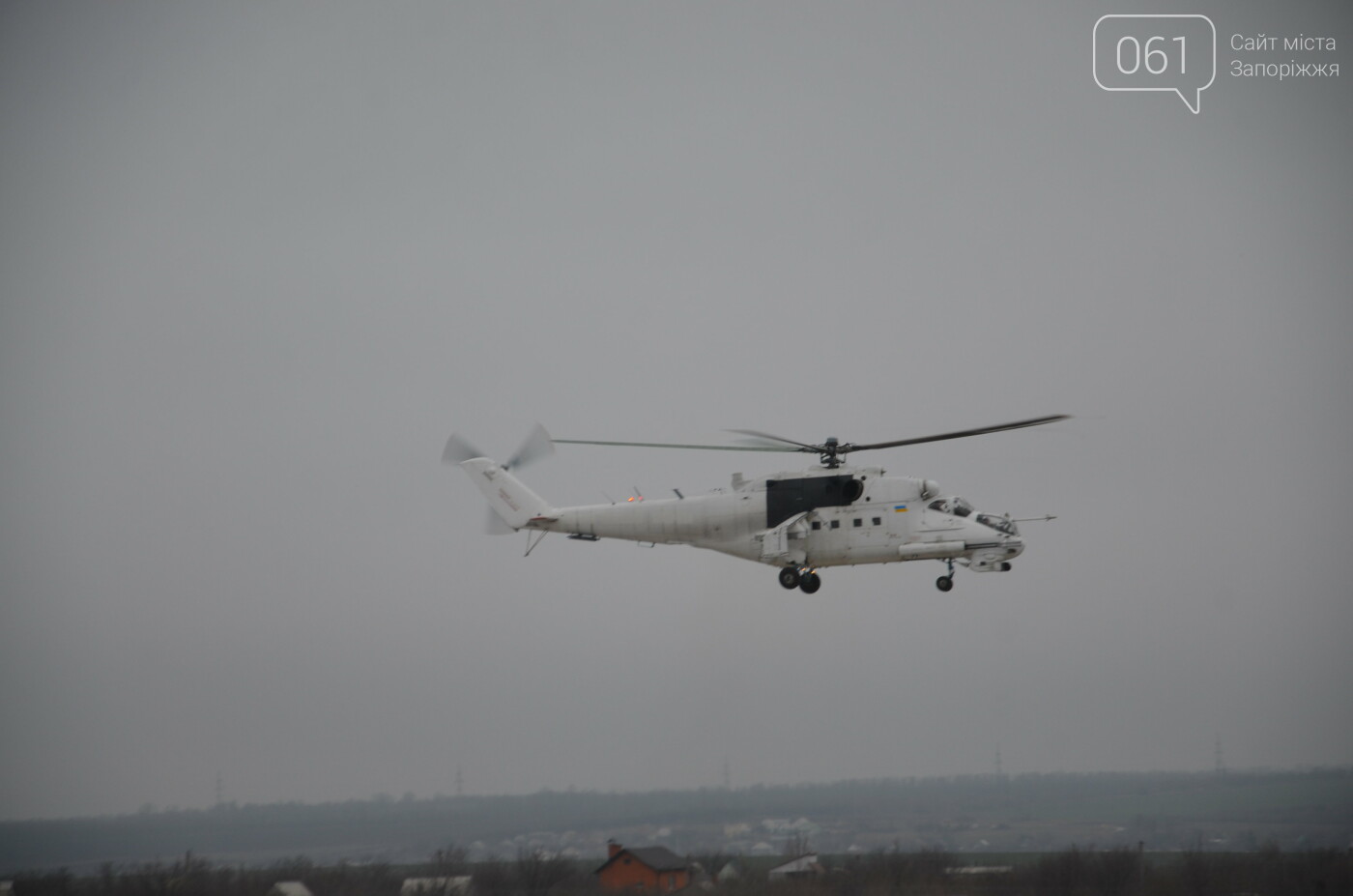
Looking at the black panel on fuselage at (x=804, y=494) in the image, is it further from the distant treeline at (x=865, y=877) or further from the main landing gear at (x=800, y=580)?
the distant treeline at (x=865, y=877)

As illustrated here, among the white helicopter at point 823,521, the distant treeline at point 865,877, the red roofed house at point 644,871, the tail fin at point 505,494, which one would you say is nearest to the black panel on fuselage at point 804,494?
the white helicopter at point 823,521

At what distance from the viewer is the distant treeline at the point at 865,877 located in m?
36.7

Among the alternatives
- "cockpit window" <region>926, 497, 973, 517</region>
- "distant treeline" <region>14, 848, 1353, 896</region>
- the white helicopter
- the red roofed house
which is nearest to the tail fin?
the white helicopter

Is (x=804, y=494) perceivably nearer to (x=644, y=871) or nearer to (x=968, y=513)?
(x=968, y=513)

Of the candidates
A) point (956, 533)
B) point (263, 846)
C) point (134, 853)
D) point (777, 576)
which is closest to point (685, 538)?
point (777, 576)

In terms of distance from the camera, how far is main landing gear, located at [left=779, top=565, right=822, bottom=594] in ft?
103

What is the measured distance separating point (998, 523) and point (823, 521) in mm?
3950

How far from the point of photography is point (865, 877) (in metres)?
38.7

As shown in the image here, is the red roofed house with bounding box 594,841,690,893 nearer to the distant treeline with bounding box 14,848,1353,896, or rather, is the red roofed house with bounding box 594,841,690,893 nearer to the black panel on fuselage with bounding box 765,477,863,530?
the distant treeline with bounding box 14,848,1353,896

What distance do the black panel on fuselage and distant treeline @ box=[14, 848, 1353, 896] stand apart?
11.3 metres

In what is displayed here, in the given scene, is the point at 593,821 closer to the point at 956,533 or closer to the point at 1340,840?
the point at 956,533

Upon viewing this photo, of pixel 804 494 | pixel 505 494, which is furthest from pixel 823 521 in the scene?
pixel 505 494

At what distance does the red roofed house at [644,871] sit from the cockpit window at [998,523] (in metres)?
14.8

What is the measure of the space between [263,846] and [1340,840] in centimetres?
3443
